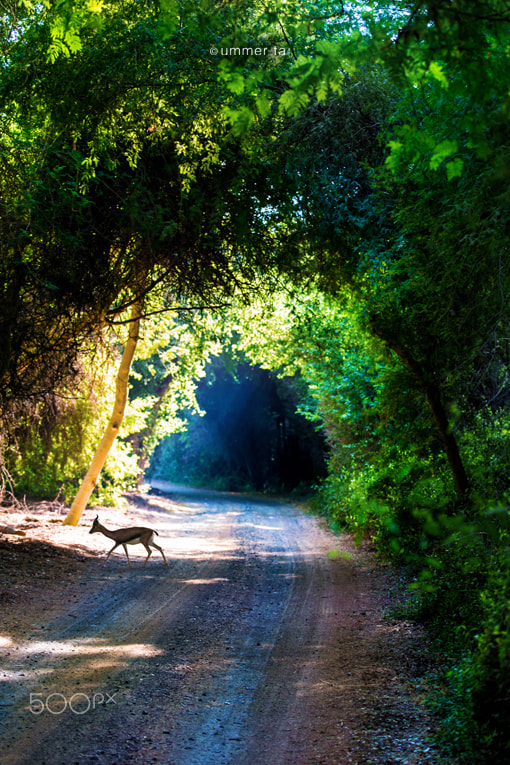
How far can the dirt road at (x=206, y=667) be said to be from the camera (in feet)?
13.4

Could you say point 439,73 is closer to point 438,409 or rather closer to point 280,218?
point 280,218

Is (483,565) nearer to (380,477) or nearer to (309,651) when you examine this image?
(309,651)

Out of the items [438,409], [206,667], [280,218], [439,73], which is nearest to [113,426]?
[280,218]

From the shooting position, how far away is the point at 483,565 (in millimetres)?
5969

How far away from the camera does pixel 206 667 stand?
5.66 m

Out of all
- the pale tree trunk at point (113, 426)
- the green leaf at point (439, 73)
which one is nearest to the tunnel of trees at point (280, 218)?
the green leaf at point (439, 73)

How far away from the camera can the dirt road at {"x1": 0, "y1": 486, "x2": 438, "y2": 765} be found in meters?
4.09

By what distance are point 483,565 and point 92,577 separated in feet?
21.0

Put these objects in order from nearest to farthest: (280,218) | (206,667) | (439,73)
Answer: (439,73) → (206,667) → (280,218)

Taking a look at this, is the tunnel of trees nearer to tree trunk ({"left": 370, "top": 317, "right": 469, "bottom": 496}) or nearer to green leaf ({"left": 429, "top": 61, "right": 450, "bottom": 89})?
tree trunk ({"left": 370, "top": 317, "right": 469, "bottom": 496})

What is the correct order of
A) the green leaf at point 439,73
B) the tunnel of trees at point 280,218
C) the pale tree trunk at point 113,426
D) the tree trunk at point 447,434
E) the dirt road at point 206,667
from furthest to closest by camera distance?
1. the pale tree trunk at point 113,426
2. the tree trunk at point 447,434
3. the tunnel of trees at point 280,218
4. the dirt road at point 206,667
5. the green leaf at point 439,73

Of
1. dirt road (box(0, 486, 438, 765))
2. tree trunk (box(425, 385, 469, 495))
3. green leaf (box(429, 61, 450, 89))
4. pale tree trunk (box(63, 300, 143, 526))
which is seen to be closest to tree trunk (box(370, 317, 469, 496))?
tree trunk (box(425, 385, 469, 495))

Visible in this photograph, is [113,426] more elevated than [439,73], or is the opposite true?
[439,73]

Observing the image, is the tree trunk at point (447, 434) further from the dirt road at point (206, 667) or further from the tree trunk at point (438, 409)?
the dirt road at point (206, 667)
